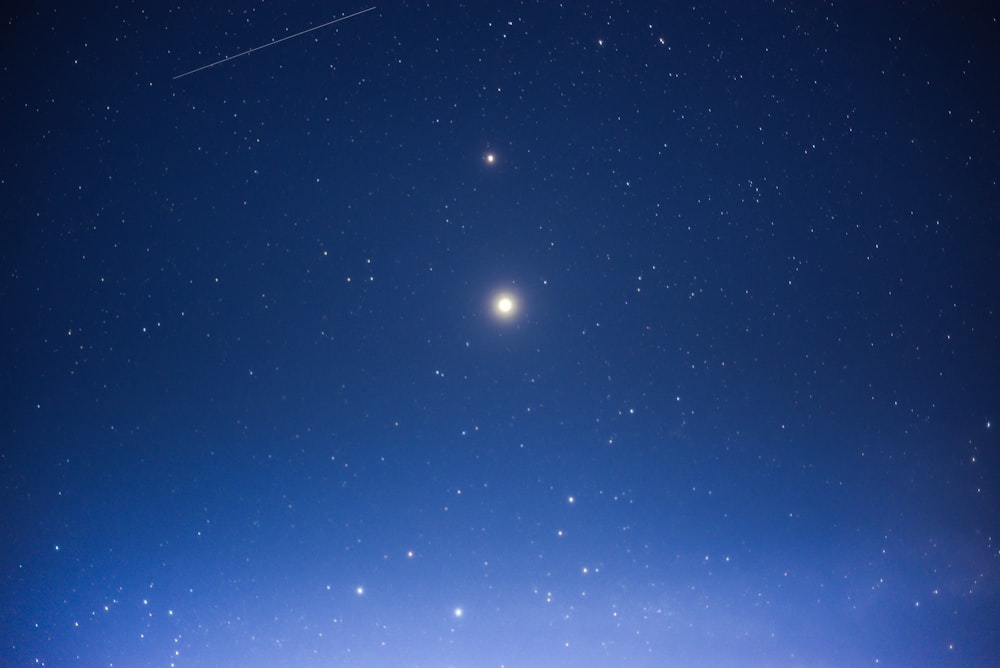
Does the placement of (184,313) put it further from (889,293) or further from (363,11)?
(889,293)

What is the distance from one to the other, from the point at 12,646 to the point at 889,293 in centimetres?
408

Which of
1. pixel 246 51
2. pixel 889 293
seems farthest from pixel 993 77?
pixel 246 51

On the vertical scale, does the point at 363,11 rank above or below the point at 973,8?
below

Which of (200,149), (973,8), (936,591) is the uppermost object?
(973,8)

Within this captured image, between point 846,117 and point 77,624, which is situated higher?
point 846,117

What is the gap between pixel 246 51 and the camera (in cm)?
234

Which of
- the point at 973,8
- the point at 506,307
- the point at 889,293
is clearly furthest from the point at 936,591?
the point at 973,8

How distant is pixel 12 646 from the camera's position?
2414mm

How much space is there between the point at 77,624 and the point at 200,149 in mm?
2037

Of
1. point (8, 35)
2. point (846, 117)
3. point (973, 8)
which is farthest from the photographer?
point (973, 8)

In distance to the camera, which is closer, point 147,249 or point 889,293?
point 147,249

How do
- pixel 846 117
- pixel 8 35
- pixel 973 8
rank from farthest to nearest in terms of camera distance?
pixel 973 8 → pixel 846 117 → pixel 8 35

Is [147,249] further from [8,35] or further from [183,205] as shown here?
[8,35]

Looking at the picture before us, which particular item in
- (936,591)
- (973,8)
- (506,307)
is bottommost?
(936,591)
